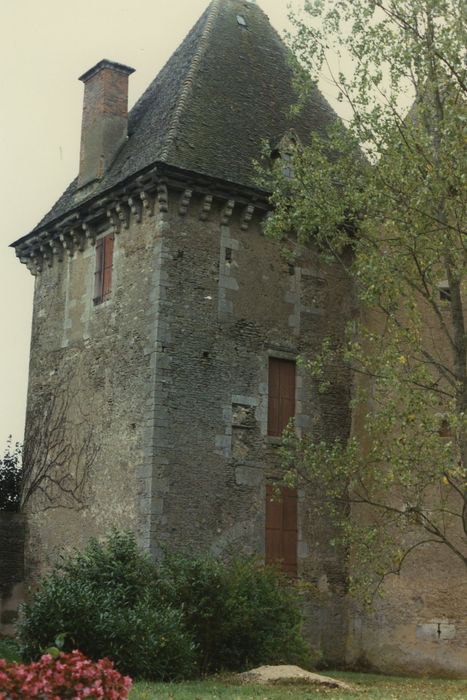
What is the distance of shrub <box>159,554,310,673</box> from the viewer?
14.5m

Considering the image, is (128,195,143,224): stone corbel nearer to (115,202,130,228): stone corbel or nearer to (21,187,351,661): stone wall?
(21,187,351,661): stone wall

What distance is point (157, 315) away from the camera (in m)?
17.7

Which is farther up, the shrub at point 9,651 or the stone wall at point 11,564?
the stone wall at point 11,564

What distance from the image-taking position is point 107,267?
19.7 m

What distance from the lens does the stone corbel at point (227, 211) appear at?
18641 millimetres

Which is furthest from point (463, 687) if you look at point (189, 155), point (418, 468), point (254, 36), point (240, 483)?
point (254, 36)

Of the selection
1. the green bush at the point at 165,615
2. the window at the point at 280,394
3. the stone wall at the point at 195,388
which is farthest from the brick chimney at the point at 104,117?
the green bush at the point at 165,615

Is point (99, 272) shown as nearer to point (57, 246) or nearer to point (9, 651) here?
point (57, 246)

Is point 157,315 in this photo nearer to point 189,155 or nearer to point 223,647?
point 189,155

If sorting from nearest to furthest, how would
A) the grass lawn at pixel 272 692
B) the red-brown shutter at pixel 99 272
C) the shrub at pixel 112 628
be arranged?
the grass lawn at pixel 272 692, the shrub at pixel 112 628, the red-brown shutter at pixel 99 272

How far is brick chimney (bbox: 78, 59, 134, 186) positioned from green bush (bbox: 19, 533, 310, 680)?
8.76m

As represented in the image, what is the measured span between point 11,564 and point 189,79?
1022cm

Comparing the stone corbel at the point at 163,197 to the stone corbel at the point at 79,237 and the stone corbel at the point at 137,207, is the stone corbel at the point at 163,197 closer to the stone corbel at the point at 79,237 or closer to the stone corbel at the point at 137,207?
the stone corbel at the point at 137,207

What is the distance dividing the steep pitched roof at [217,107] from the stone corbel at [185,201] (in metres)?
0.42
